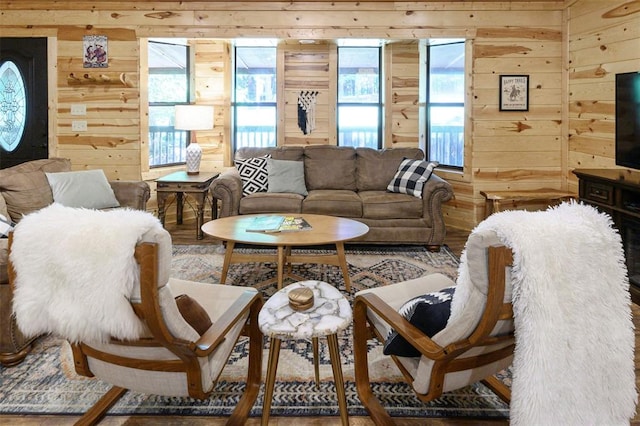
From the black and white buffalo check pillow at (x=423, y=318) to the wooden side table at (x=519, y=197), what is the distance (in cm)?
358

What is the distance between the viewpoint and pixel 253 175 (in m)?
5.02

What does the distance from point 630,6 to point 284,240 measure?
3.57 metres

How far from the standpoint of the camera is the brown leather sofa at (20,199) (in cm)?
236

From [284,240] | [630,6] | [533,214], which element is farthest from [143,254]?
[630,6]

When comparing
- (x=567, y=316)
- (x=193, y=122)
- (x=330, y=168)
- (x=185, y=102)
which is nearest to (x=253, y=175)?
(x=330, y=168)

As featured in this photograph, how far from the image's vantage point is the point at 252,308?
2.02 metres

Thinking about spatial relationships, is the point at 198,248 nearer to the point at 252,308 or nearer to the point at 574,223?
the point at 252,308

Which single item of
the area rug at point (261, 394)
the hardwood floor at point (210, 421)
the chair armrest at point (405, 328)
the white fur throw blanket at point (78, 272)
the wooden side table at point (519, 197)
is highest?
the wooden side table at point (519, 197)

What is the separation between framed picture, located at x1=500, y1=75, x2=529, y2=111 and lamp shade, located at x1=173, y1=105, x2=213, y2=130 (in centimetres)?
341

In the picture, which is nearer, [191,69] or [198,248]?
[198,248]

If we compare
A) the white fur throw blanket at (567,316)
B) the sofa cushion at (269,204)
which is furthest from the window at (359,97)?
the white fur throw blanket at (567,316)

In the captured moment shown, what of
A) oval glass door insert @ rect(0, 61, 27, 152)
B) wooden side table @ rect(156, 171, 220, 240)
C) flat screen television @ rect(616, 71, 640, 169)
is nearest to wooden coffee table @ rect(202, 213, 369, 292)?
wooden side table @ rect(156, 171, 220, 240)

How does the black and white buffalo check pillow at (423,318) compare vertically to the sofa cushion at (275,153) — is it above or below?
below

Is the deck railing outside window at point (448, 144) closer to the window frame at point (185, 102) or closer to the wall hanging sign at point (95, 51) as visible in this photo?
the window frame at point (185, 102)
